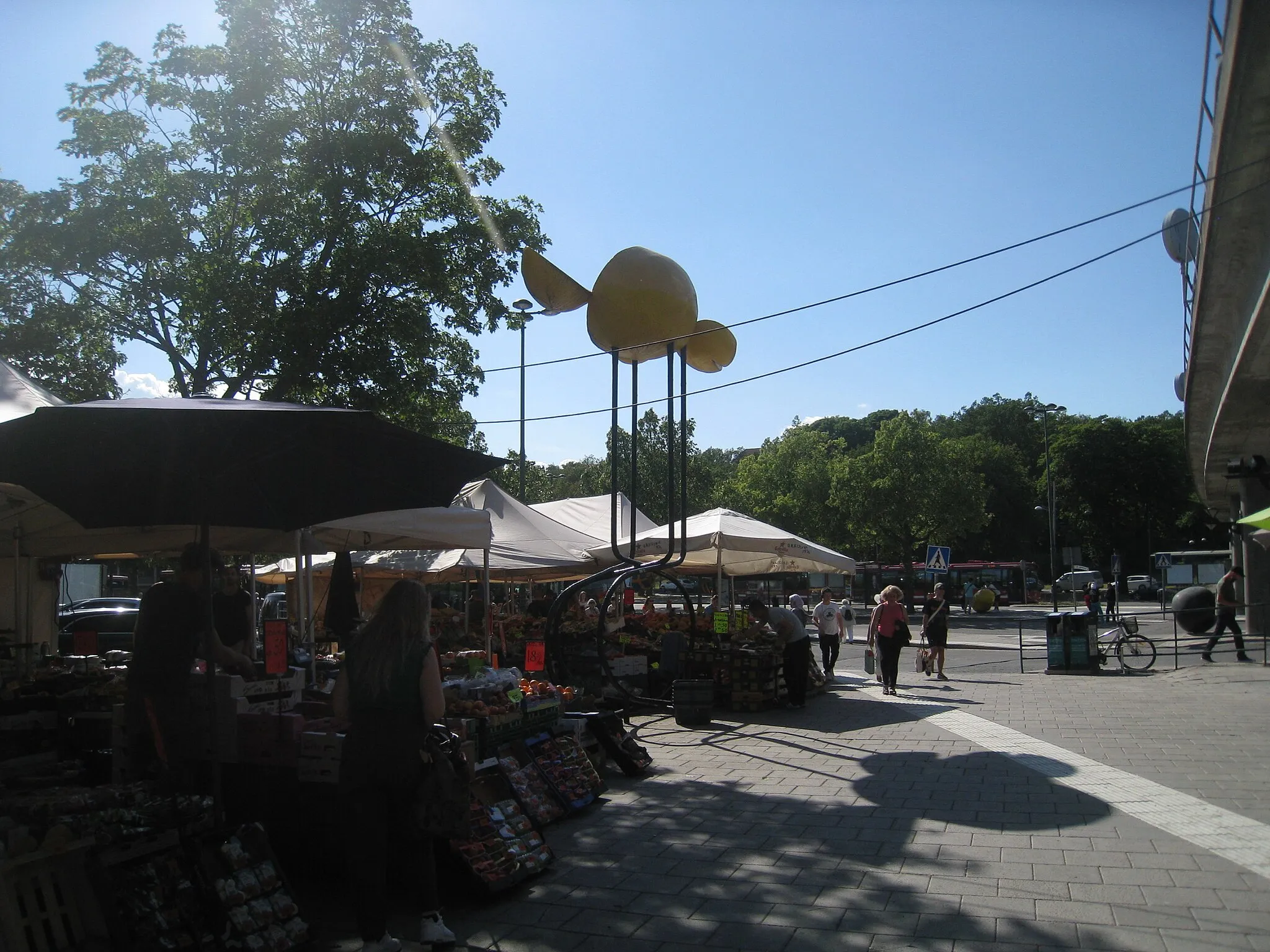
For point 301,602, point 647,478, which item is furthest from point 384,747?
point 647,478

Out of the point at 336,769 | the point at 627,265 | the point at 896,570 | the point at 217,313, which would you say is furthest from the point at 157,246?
the point at 896,570

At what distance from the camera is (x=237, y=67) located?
546 inches

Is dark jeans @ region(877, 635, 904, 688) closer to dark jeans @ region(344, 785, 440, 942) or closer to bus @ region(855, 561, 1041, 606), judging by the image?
dark jeans @ region(344, 785, 440, 942)

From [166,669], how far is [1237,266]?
11352mm

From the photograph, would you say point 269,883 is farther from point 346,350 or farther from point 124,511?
point 346,350

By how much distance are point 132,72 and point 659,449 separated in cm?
3191

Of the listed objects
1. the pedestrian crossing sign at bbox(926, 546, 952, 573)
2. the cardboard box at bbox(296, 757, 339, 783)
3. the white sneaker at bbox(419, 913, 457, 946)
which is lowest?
the white sneaker at bbox(419, 913, 457, 946)

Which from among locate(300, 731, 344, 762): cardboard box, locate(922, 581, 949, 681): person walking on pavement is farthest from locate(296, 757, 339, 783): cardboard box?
locate(922, 581, 949, 681): person walking on pavement

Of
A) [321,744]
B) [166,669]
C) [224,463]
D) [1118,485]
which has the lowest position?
[321,744]

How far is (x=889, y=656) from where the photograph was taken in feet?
46.3

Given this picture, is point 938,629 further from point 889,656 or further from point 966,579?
point 966,579

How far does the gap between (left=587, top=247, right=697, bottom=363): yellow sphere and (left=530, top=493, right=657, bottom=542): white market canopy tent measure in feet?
18.9

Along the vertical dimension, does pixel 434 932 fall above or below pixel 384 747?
below

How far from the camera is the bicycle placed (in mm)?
16688
